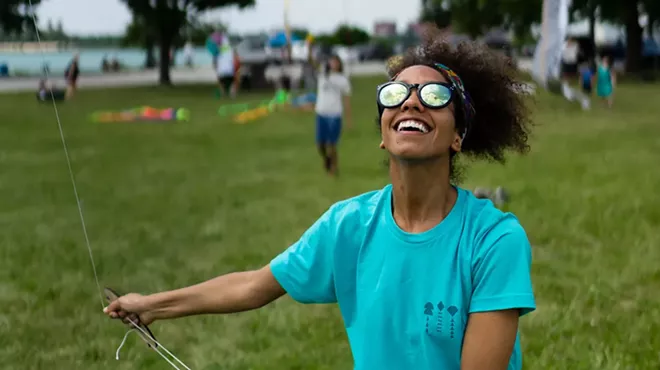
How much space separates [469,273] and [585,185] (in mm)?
8055

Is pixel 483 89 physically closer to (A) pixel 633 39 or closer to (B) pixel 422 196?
(B) pixel 422 196

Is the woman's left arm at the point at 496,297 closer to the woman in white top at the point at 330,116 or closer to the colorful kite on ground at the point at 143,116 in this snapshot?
the woman in white top at the point at 330,116

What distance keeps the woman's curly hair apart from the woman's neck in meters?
0.18

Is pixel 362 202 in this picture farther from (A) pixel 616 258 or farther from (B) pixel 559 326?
(A) pixel 616 258

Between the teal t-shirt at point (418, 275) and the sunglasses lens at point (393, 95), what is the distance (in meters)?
0.25

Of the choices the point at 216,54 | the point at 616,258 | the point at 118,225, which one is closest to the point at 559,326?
the point at 616,258

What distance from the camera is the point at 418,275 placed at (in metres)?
1.97

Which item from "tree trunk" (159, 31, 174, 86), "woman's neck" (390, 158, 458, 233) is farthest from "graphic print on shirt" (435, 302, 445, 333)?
"tree trunk" (159, 31, 174, 86)

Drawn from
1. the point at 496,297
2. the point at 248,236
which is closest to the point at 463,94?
the point at 496,297

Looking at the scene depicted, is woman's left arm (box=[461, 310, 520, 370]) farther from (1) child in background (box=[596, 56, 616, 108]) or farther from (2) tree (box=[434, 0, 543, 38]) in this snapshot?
(2) tree (box=[434, 0, 543, 38])

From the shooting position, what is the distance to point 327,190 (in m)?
9.54

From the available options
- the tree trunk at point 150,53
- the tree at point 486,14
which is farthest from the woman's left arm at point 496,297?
the tree trunk at point 150,53

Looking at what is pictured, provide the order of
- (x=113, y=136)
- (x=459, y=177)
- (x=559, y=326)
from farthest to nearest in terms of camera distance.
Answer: (x=113, y=136) < (x=559, y=326) < (x=459, y=177)

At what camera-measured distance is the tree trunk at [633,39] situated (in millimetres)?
37844
